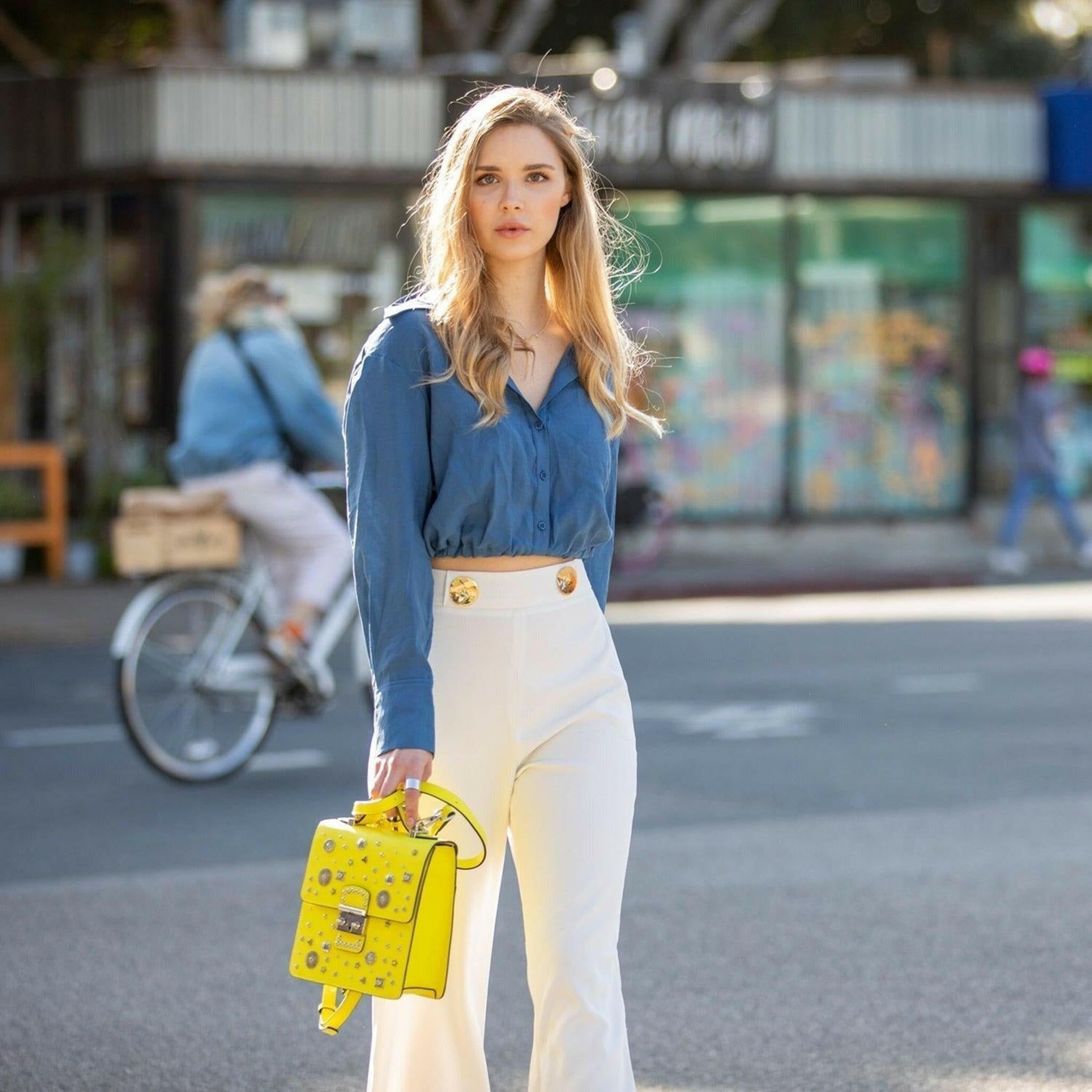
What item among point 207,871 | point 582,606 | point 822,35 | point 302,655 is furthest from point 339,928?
Result: point 822,35

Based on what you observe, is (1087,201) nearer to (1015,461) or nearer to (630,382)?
(1015,461)

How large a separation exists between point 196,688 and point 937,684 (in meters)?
4.39

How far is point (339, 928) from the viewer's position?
327 cm

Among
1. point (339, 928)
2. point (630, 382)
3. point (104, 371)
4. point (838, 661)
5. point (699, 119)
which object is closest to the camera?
point (339, 928)

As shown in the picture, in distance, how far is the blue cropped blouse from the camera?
10.9 feet

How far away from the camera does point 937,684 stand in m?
10.9

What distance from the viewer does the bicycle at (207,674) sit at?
26.4 feet

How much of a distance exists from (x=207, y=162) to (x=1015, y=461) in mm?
7673

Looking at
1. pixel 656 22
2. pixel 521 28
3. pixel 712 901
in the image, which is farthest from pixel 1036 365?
pixel 712 901

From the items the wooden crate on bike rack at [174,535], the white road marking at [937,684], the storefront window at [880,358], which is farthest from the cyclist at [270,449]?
the storefront window at [880,358]

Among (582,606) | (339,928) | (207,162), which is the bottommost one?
(339,928)

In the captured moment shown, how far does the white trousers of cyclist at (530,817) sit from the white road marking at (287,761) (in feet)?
16.6

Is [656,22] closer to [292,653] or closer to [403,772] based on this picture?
[292,653]

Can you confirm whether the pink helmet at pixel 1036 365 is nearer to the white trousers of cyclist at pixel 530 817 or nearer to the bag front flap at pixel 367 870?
the white trousers of cyclist at pixel 530 817
